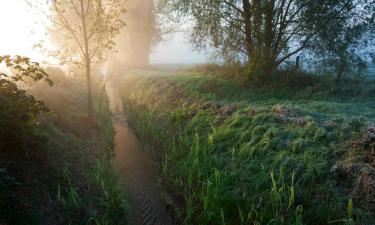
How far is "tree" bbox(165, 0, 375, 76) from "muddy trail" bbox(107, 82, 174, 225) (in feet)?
27.8

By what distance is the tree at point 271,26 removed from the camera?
18.3 m

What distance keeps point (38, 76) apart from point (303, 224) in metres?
8.41

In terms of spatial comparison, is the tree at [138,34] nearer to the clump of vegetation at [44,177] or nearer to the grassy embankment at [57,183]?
the grassy embankment at [57,183]

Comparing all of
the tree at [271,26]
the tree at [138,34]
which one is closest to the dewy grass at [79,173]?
the tree at [271,26]

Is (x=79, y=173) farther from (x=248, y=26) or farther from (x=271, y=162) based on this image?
(x=248, y=26)

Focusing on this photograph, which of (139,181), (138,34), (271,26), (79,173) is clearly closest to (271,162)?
(139,181)

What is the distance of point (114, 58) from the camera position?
162 ft

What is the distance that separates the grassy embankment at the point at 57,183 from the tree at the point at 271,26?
11.5 m

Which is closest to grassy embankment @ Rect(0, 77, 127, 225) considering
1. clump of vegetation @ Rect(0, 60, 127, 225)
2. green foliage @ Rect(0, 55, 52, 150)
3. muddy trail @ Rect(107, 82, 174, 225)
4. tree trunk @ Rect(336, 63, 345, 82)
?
clump of vegetation @ Rect(0, 60, 127, 225)

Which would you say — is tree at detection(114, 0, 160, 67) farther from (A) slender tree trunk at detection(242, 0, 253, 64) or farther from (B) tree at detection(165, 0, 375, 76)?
(A) slender tree trunk at detection(242, 0, 253, 64)

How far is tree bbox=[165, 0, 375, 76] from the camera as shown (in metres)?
18.3

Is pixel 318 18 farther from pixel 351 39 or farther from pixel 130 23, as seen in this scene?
pixel 130 23

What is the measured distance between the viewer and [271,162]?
931 centimetres

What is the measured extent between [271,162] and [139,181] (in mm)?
5322
